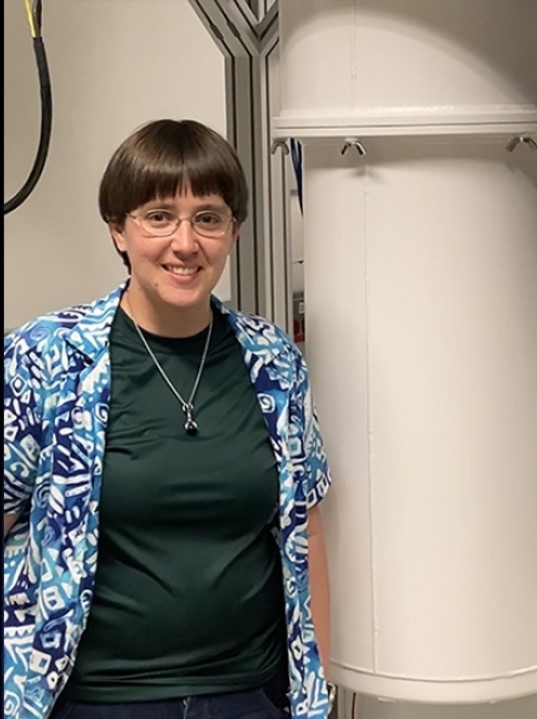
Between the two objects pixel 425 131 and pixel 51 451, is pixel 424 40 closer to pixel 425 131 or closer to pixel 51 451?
pixel 425 131

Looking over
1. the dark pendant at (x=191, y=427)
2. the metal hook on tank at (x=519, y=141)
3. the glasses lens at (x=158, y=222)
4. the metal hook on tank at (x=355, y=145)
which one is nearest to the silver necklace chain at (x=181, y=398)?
the dark pendant at (x=191, y=427)

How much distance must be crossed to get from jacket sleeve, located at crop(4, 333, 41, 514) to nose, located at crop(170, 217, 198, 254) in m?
0.18

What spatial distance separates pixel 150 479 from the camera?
1095mm

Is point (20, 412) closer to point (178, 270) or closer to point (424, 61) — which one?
point (178, 270)

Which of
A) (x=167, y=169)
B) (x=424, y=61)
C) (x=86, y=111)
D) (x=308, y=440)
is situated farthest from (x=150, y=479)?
(x=86, y=111)

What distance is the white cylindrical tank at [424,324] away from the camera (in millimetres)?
1176

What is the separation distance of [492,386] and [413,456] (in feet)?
0.38

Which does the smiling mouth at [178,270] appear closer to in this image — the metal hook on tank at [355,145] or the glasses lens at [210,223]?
the glasses lens at [210,223]

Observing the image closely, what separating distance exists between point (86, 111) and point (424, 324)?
1.14 metres

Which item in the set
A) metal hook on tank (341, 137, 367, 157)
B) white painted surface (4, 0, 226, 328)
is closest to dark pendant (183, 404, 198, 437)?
metal hook on tank (341, 137, 367, 157)

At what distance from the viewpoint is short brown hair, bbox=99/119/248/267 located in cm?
110

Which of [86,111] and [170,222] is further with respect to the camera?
[86,111]

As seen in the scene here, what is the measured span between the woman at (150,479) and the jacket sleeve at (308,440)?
0.01m

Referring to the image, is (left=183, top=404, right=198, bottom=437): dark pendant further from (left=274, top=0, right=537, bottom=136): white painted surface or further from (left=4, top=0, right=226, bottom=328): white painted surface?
(left=4, top=0, right=226, bottom=328): white painted surface
